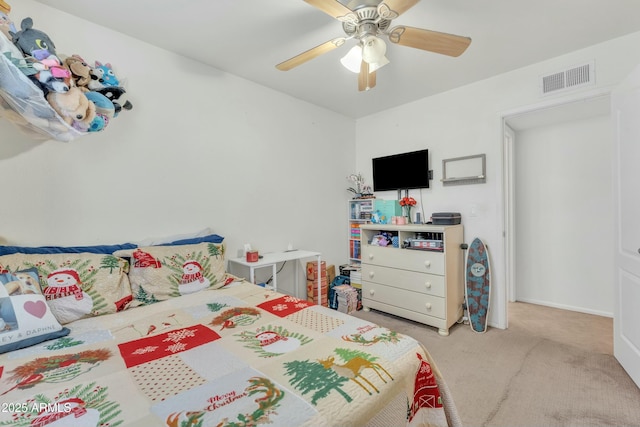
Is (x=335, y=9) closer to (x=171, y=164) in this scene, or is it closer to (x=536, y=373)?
(x=171, y=164)

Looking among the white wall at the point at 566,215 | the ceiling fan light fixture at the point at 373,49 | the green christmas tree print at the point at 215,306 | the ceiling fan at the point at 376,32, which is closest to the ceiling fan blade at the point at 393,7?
the ceiling fan at the point at 376,32

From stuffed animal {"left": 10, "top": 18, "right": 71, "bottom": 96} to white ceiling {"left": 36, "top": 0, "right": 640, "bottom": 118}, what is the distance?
31.2 inches

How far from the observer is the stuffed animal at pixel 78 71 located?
1.46 m

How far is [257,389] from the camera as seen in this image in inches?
32.6

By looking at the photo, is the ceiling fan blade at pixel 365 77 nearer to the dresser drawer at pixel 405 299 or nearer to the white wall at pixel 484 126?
the white wall at pixel 484 126

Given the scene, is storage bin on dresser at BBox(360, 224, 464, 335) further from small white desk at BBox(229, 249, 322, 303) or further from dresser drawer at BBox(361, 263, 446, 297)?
small white desk at BBox(229, 249, 322, 303)

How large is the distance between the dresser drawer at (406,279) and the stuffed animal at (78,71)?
9.21ft

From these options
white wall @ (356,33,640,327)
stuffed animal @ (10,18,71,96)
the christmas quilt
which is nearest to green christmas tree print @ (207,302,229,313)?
the christmas quilt

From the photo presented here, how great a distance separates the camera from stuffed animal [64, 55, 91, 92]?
146 centimetres

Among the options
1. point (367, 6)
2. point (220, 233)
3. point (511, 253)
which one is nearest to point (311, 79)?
point (367, 6)

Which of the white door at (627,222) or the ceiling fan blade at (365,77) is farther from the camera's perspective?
the ceiling fan blade at (365,77)

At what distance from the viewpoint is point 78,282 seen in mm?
1497

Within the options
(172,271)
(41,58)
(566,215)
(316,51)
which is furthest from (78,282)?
(566,215)

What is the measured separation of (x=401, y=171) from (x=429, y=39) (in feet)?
6.34
